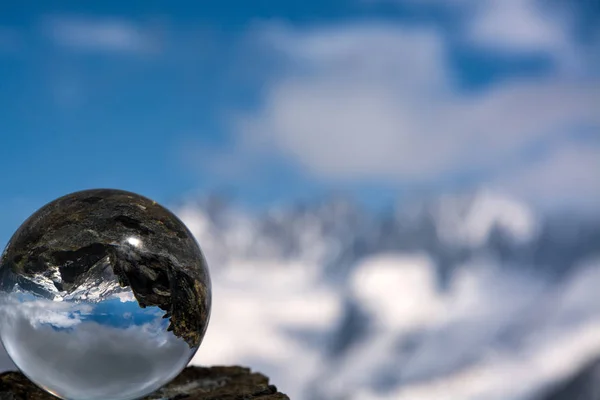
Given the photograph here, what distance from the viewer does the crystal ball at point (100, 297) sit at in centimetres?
815

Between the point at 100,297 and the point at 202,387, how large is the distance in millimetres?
3745

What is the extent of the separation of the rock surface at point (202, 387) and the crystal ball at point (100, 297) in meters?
1.48

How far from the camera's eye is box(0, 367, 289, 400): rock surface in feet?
34.0

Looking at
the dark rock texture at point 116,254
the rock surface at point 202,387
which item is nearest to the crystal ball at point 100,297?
the dark rock texture at point 116,254

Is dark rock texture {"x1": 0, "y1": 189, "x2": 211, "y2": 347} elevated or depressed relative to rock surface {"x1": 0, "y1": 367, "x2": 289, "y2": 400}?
elevated

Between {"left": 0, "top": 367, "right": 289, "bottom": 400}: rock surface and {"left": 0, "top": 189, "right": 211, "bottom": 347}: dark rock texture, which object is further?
{"left": 0, "top": 367, "right": 289, "bottom": 400}: rock surface

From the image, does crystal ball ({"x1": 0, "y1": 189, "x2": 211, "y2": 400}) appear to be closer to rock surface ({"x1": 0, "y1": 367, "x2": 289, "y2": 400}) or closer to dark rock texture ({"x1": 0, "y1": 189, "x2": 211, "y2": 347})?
dark rock texture ({"x1": 0, "y1": 189, "x2": 211, "y2": 347})

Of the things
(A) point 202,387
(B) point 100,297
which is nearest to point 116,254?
(B) point 100,297

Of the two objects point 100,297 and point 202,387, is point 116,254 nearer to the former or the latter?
point 100,297

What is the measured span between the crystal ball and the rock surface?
148 centimetres

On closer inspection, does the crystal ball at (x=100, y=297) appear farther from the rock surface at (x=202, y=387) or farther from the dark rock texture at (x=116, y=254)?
the rock surface at (x=202, y=387)

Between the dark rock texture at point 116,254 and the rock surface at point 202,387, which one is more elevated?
the dark rock texture at point 116,254

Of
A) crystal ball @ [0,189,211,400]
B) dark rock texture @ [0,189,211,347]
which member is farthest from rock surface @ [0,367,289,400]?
dark rock texture @ [0,189,211,347]

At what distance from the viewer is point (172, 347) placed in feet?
28.7
